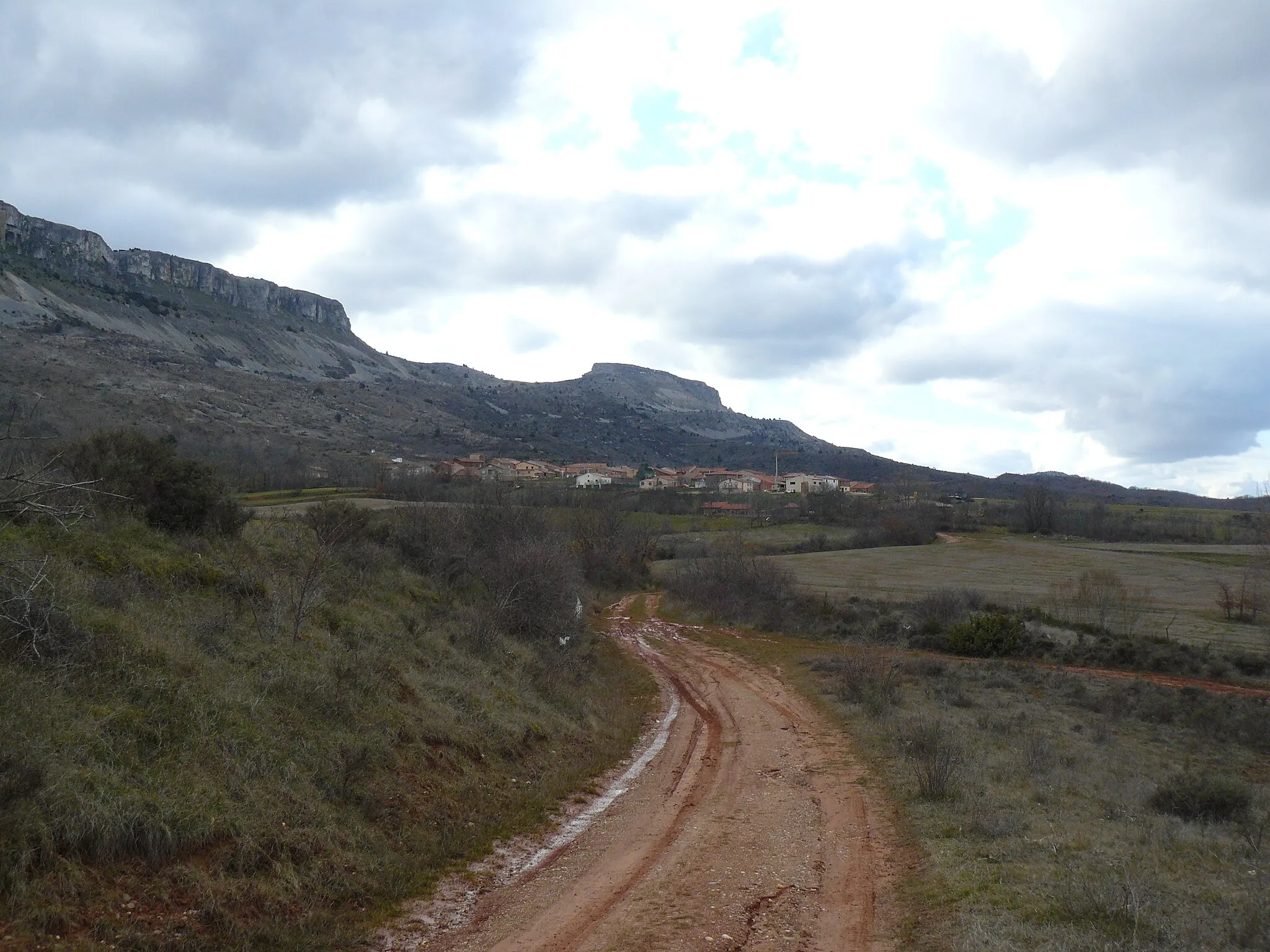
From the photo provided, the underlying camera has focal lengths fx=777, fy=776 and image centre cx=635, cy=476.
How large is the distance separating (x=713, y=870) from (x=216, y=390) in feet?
401

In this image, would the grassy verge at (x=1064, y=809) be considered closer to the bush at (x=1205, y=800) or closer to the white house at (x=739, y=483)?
the bush at (x=1205, y=800)

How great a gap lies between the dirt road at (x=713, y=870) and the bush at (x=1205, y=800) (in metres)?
5.04

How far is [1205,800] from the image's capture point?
1302 cm

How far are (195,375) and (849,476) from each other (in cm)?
12859

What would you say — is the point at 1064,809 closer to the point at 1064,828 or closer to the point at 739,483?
the point at 1064,828

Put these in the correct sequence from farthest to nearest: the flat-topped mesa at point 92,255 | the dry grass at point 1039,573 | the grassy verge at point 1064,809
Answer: the flat-topped mesa at point 92,255
the dry grass at point 1039,573
the grassy verge at point 1064,809

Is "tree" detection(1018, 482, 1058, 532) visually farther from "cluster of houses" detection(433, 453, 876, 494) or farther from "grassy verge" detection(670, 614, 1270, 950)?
"grassy verge" detection(670, 614, 1270, 950)

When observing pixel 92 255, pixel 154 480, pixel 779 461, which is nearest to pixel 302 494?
pixel 154 480

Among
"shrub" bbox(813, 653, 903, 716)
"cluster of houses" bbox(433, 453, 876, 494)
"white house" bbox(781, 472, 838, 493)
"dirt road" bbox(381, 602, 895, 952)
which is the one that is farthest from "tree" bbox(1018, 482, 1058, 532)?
"dirt road" bbox(381, 602, 895, 952)

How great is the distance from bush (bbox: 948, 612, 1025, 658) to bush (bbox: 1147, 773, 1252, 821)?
25202mm

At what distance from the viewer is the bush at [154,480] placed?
14672mm

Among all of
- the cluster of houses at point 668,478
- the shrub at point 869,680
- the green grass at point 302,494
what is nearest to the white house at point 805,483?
the cluster of houses at point 668,478

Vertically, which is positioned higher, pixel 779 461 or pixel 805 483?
pixel 779 461

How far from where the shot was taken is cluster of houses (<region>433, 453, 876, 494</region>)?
104 m
